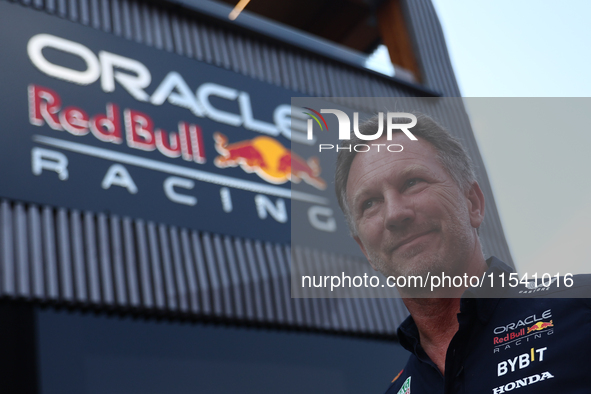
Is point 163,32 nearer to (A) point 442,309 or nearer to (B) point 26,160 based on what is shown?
(B) point 26,160

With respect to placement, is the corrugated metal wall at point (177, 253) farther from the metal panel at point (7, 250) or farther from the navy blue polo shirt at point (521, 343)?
the navy blue polo shirt at point (521, 343)

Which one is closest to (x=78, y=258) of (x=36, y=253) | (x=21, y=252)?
(x=36, y=253)

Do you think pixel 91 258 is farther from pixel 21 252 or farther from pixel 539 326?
pixel 539 326

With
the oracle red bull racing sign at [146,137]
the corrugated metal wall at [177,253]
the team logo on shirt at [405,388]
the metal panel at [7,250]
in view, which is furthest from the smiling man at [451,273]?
the oracle red bull racing sign at [146,137]

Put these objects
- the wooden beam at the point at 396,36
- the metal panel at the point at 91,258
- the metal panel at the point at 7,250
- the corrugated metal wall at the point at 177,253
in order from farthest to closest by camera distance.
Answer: the wooden beam at the point at 396,36 < the metal panel at the point at 91,258 < the corrugated metal wall at the point at 177,253 < the metal panel at the point at 7,250

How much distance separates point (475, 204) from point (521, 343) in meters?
0.43

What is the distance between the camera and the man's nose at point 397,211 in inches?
58.4

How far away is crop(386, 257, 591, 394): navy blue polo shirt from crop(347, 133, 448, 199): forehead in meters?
0.40

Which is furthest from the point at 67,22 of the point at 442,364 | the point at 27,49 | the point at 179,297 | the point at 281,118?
the point at 442,364

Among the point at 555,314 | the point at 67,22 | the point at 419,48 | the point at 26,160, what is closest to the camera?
the point at 555,314

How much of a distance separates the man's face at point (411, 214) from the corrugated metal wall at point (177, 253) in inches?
164

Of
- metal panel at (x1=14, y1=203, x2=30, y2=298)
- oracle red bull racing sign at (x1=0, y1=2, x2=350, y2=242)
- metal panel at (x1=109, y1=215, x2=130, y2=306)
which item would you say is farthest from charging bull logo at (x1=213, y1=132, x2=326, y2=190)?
metal panel at (x1=14, y1=203, x2=30, y2=298)

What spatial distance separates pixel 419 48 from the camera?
1290 cm

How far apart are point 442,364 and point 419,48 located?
38.5 ft
